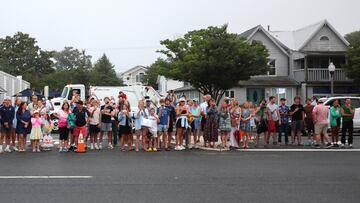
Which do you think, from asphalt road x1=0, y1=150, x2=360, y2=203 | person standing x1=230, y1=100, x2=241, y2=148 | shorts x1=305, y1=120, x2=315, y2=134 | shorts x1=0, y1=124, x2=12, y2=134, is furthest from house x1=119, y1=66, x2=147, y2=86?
asphalt road x1=0, y1=150, x2=360, y2=203

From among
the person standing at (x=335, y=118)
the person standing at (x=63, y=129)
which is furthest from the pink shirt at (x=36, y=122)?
the person standing at (x=335, y=118)

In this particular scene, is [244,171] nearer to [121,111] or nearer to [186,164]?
[186,164]

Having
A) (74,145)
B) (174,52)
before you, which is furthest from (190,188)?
(174,52)

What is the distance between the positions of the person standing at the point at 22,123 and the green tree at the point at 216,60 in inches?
672

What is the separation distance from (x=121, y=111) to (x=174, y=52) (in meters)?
19.2

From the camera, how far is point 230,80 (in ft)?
106

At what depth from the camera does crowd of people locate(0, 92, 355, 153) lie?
15.3m

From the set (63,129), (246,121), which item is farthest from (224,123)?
(63,129)

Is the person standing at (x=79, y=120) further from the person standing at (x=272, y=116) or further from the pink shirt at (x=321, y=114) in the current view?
the pink shirt at (x=321, y=114)

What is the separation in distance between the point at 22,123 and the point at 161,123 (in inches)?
173

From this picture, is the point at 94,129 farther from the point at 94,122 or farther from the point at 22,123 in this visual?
the point at 22,123

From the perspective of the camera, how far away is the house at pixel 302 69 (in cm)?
4006

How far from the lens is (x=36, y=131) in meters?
15.2

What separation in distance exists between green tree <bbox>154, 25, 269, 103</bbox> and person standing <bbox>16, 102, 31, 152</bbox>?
17.1 metres
